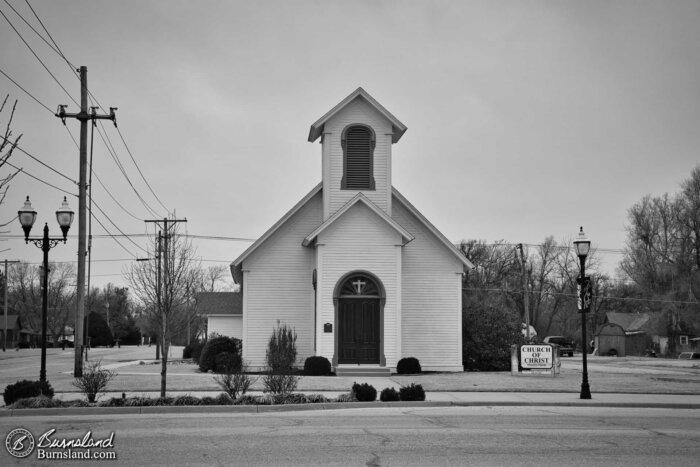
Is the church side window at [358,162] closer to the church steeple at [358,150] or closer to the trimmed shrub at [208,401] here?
the church steeple at [358,150]

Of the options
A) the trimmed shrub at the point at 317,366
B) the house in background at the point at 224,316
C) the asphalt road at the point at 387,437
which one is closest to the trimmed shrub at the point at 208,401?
the asphalt road at the point at 387,437

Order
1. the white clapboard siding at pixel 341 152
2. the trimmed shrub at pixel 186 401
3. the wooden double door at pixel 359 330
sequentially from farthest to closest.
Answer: the white clapboard siding at pixel 341 152 → the wooden double door at pixel 359 330 → the trimmed shrub at pixel 186 401

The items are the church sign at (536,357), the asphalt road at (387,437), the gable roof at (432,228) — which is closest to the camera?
the asphalt road at (387,437)

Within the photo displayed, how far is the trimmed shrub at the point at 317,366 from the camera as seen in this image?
30.7 meters

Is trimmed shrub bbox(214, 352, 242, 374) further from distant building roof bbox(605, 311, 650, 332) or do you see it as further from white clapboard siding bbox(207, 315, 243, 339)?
distant building roof bbox(605, 311, 650, 332)

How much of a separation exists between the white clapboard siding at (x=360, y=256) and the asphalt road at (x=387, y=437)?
12.7 m

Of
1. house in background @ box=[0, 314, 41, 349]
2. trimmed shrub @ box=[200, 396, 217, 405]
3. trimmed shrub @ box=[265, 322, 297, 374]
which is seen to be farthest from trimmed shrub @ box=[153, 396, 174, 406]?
house in background @ box=[0, 314, 41, 349]

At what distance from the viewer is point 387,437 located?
13969mm

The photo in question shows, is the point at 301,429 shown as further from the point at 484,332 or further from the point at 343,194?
the point at 484,332

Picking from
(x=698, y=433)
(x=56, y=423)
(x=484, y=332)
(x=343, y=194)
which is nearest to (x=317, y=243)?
(x=343, y=194)

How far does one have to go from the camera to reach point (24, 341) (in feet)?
364

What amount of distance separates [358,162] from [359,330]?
7.56 meters

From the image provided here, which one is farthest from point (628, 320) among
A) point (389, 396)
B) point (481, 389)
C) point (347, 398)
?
point (347, 398)

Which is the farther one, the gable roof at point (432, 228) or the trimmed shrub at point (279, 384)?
the gable roof at point (432, 228)
